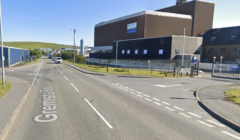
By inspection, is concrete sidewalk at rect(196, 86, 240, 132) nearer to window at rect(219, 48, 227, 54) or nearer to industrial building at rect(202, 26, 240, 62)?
industrial building at rect(202, 26, 240, 62)

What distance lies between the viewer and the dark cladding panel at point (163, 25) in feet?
202

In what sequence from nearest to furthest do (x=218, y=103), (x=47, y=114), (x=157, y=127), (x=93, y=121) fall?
(x=157, y=127), (x=93, y=121), (x=47, y=114), (x=218, y=103)

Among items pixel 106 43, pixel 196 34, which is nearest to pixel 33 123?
pixel 196 34

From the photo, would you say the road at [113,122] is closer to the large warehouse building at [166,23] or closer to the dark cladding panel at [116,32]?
the large warehouse building at [166,23]

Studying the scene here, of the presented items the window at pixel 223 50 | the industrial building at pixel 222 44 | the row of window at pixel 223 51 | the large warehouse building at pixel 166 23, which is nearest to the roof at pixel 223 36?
the industrial building at pixel 222 44

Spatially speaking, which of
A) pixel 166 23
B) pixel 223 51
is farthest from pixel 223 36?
pixel 166 23

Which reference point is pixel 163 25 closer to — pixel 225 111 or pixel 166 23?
pixel 166 23

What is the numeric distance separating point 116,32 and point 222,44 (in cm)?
4386

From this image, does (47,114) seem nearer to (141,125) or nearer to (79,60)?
(141,125)

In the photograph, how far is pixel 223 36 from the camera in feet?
166

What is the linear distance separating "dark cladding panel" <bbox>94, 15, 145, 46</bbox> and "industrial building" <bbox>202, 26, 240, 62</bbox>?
2234cm

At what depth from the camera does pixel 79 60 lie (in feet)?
181

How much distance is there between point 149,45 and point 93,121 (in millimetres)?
48259

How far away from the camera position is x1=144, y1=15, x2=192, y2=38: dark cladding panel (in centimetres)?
6147
